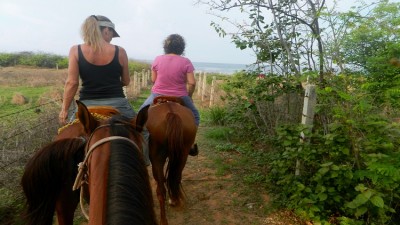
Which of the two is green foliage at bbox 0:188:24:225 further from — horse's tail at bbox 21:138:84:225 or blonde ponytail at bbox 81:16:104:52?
blonde ponytail at bbox 81:16:104:52

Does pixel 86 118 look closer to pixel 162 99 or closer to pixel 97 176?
pixel 97 176

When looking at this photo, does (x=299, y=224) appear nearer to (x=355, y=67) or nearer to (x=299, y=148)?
(x=299, y=148)

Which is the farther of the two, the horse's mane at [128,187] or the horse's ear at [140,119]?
the horse's ear at [140,119]

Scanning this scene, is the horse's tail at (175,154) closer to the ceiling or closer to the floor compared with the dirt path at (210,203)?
closer to the ceiling

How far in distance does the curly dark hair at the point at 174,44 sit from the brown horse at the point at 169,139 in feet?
2.24

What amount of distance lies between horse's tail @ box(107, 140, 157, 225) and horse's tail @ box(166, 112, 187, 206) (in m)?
1.99

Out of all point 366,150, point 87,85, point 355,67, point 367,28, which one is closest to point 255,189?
point 366,150

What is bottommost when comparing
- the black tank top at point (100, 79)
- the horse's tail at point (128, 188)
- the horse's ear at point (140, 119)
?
the horse's tail at point (128, 188)

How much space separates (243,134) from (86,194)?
5655 mm

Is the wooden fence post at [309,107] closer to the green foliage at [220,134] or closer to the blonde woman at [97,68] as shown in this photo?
the blonde woman at [97,68]

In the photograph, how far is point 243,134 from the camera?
744 cm

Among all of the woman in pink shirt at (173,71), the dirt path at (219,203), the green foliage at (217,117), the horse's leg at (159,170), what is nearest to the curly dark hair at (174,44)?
the woman in pink shirt at (173,71)

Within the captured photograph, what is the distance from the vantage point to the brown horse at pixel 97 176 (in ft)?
4.19

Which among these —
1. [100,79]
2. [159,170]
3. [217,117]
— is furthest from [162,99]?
[217,117]
